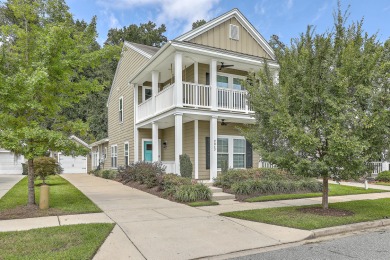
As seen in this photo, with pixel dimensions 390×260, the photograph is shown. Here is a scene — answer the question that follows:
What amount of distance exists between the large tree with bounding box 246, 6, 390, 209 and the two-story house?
335cm

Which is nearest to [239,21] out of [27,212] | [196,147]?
[196,147]

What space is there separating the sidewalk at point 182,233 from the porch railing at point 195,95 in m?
5.48

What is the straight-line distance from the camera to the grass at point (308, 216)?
6.84m

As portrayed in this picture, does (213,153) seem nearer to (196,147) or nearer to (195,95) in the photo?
(196,147)

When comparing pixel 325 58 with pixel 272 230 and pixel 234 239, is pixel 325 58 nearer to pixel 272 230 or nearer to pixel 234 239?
pixel 272 230

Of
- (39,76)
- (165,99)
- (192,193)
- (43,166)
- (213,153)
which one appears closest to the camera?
(39,76)

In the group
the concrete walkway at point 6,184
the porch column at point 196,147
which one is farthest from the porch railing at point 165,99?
the concrete walkway at point 6,184

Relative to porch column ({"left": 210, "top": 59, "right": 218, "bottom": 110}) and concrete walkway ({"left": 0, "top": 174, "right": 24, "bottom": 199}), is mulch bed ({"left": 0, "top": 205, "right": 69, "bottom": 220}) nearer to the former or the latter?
concrete walkway ({"left": 0, "top": 174, "right": 24, "bottom": 199})

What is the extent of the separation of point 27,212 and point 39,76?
341 cm

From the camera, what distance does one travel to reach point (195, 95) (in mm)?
13531

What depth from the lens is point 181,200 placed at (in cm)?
1001

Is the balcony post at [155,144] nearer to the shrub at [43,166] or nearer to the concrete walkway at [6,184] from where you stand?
the shrub at [43,166]

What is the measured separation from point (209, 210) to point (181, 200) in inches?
60.6

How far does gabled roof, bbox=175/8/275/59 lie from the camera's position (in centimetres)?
1421
